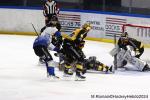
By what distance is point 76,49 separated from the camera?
9984 mm

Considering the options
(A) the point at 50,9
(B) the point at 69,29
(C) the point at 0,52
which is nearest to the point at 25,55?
(C) the point at 0,52

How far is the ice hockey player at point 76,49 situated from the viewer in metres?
9.88

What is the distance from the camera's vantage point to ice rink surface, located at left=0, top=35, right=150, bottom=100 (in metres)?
8.74

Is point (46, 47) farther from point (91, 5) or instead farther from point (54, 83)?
point (91, 5)

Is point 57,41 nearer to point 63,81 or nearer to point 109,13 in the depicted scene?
point 63,81

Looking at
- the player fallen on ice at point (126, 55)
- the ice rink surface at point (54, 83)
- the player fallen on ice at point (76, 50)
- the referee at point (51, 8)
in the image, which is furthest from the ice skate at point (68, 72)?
the referee at point (51, 8)

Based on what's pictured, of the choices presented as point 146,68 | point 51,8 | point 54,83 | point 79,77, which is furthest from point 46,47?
point 51,8

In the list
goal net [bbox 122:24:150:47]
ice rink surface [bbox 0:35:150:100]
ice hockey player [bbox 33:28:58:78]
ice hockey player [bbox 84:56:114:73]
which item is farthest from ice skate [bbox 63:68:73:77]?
goal net [bbox 122:24:150:47]

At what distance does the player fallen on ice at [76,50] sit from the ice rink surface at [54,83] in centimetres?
28

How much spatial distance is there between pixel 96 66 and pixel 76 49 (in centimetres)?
111

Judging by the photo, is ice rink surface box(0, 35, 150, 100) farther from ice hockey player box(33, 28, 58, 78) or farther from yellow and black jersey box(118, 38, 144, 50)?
yellow and black jersey box(118, 38, 144, 50)

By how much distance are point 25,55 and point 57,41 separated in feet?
9.70

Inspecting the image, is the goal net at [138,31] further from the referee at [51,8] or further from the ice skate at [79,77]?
the ice skate at [79,77]

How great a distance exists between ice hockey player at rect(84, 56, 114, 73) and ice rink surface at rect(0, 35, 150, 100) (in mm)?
187
